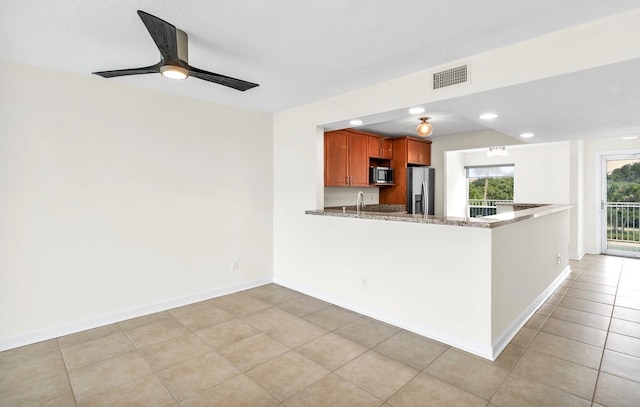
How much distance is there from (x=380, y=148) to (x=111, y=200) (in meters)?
4.18

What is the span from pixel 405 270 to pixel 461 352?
32.5 inches

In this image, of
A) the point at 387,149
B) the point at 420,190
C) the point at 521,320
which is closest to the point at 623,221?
the point at 420,190

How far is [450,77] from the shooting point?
8.87ft

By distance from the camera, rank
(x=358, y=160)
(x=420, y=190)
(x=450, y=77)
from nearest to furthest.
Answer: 1. (x=450, y=77)
2. (x=358, y=160)
3. (x=420, y=190)

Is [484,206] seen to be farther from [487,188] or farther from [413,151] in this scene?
[413,151]

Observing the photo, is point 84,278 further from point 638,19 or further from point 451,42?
point 638,19

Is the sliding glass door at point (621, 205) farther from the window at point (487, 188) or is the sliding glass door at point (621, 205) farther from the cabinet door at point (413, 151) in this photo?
the cabinet door at point (413, 151)

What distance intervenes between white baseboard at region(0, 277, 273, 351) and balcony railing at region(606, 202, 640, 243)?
7.15 m

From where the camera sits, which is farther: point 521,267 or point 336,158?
point 336,158

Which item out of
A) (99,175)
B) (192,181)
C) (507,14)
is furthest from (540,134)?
(99,175)

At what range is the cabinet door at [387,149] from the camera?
5.84 meters

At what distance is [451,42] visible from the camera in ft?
7.72

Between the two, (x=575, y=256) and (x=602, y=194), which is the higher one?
(x=602, y=194)

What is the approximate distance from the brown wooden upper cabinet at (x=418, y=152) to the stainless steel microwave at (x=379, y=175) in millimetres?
487
